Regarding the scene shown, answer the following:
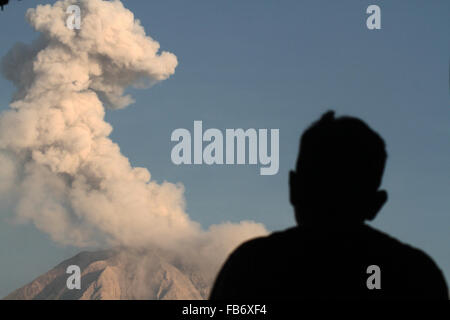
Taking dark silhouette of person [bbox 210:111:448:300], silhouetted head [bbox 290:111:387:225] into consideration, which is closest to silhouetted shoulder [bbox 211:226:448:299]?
dark silhouette of person [bbox 210:111:448:300]

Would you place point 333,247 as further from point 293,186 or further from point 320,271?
point 293,186

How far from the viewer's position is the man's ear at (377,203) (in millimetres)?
2662

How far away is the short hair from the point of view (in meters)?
2.51

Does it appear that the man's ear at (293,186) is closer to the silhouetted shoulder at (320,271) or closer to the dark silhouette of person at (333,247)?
the dark silhouette of person at (333,247)

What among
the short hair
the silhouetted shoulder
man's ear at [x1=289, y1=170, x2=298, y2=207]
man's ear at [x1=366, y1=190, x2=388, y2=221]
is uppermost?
the short hair

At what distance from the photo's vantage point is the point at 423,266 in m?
2.39

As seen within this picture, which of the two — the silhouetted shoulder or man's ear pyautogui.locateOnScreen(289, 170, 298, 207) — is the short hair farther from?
the silhouetted shoulder

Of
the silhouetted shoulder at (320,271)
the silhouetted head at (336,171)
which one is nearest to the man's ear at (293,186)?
the silhouetted head at (336,171)

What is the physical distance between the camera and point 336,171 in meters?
2.55

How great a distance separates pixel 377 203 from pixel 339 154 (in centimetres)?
33
